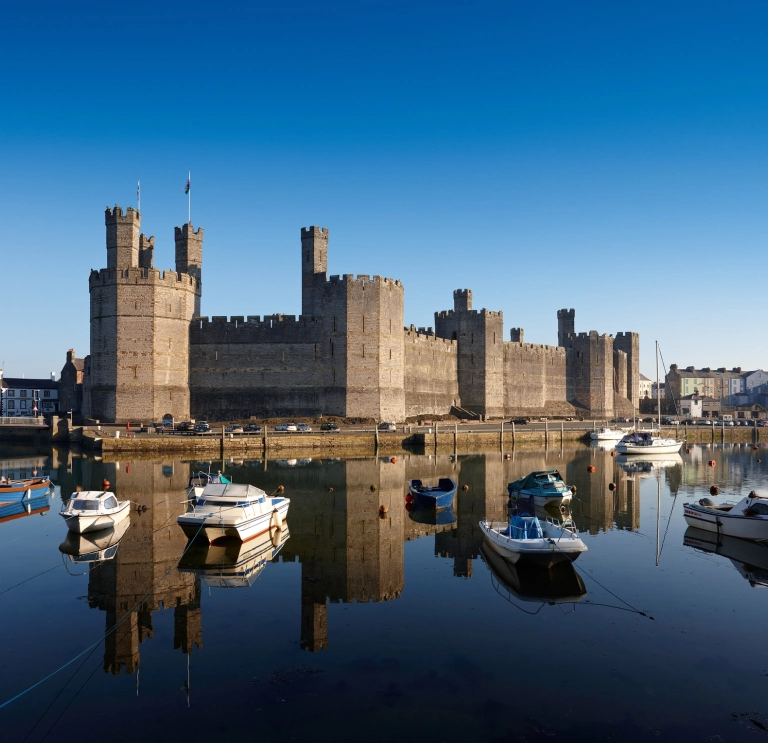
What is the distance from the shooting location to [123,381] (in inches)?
1842

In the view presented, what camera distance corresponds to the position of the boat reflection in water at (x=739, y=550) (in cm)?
1630

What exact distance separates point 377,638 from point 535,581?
4.87 meters

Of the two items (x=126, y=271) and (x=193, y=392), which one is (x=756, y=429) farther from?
(x=126, y=271)

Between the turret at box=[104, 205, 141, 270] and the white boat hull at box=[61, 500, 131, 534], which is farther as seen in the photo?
the turret at box=[104, 205, 141, 270]

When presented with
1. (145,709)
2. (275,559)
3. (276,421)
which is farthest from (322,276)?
(145,709)

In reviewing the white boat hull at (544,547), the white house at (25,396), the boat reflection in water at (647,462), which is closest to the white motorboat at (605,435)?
the boat reflection in water at (647,462)

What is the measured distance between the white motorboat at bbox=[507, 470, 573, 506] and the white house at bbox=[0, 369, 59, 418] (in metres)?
73.2

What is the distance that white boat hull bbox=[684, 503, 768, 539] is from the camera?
19047 millimetres

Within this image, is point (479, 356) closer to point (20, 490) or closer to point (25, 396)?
point (20, 490)

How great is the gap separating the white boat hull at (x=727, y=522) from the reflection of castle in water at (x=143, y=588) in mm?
14677

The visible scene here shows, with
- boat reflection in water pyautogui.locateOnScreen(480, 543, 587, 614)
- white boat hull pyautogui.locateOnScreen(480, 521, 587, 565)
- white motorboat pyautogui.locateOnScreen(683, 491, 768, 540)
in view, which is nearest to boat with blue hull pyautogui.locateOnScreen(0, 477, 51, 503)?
boat reflection in water pyautogui.locateOnScreen(480, 543, 587, 614)

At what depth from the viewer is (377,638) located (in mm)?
11867

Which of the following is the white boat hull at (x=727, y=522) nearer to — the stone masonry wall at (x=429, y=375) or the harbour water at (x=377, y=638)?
the harbour water at (x=377, y=638)

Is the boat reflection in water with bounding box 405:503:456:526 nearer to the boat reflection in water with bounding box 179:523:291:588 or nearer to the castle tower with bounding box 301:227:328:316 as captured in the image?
the boat reflection in water with bounding box 179:523:291:588
